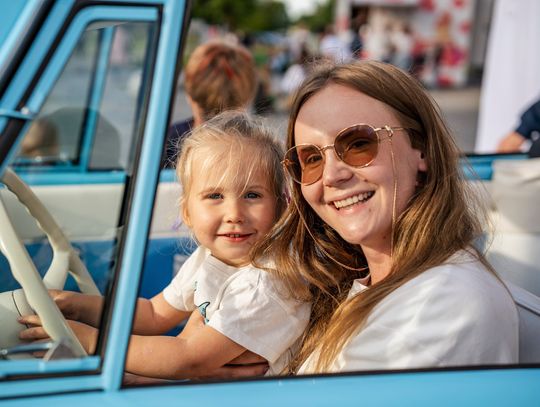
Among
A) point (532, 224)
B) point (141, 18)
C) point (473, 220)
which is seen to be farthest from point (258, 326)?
point (532, 224)

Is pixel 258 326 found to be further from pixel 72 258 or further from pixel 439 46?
pixel 439 46

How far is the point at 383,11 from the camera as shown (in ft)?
71.3

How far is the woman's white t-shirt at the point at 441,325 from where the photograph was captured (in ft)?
4.29

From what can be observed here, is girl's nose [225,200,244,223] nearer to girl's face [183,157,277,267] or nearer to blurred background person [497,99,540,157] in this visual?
girl's face [183,157,277,267]

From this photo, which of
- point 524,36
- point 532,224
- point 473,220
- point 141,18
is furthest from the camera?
point 524,36

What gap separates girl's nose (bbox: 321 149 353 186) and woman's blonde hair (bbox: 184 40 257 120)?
1.67m

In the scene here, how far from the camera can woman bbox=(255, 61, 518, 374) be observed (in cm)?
134

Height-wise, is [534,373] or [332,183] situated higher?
[332,183]

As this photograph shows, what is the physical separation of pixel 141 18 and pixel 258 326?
746 millimetres

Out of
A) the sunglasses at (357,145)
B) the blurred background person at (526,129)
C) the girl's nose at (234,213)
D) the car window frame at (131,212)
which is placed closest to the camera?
the car window frame at (131,212)

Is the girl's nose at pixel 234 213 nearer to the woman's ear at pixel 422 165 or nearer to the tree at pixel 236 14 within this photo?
the woman's ear at pixel 422 165

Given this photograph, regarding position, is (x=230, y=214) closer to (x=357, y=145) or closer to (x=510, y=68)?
(x=357, y=145)

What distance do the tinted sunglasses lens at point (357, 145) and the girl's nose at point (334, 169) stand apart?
2cm

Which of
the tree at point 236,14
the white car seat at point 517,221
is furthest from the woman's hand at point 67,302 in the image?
the tree at point 236,14
